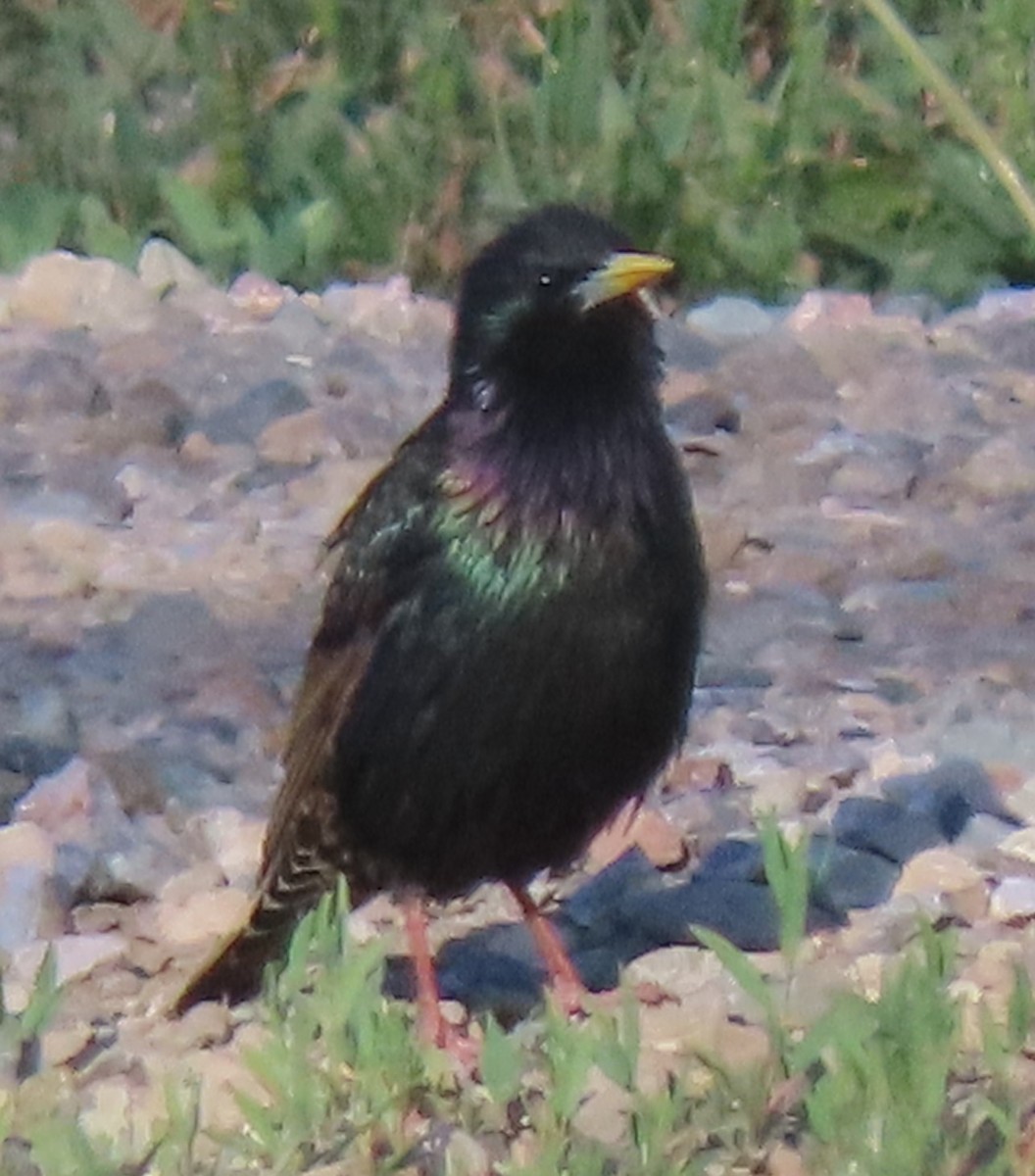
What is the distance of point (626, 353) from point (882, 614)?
1453 mm

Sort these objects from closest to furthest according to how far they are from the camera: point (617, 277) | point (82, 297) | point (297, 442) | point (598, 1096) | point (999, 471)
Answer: point (598, 1096), point (617, 277), point (999, 471), point (297, 442), point (82, 297)

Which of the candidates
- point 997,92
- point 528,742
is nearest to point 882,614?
point 528,742

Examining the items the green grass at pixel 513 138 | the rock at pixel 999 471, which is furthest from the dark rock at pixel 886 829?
the green grass at pixel 513 138

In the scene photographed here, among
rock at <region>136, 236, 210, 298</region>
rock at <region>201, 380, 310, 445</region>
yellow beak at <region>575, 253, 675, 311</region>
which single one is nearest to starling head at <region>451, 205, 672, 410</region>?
yellow beak at <region>575, 253, 675, 311</region>

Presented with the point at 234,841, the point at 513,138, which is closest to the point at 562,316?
the point at 234,841

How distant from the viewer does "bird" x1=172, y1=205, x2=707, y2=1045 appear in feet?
13.9

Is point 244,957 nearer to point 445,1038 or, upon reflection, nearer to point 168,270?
point 445,1038

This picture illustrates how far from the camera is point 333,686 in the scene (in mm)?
4492

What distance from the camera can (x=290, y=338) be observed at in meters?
7.27

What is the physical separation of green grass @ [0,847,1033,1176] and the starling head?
0.82m

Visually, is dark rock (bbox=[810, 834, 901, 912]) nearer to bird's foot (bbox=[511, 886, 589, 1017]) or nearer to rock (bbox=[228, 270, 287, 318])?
bird's foot (bbox=[511, 886, 589, 1017])

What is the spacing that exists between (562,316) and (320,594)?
1550 millimetres

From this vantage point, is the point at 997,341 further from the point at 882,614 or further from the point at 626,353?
the point at 626,353

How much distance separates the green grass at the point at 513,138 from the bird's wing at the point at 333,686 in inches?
138
